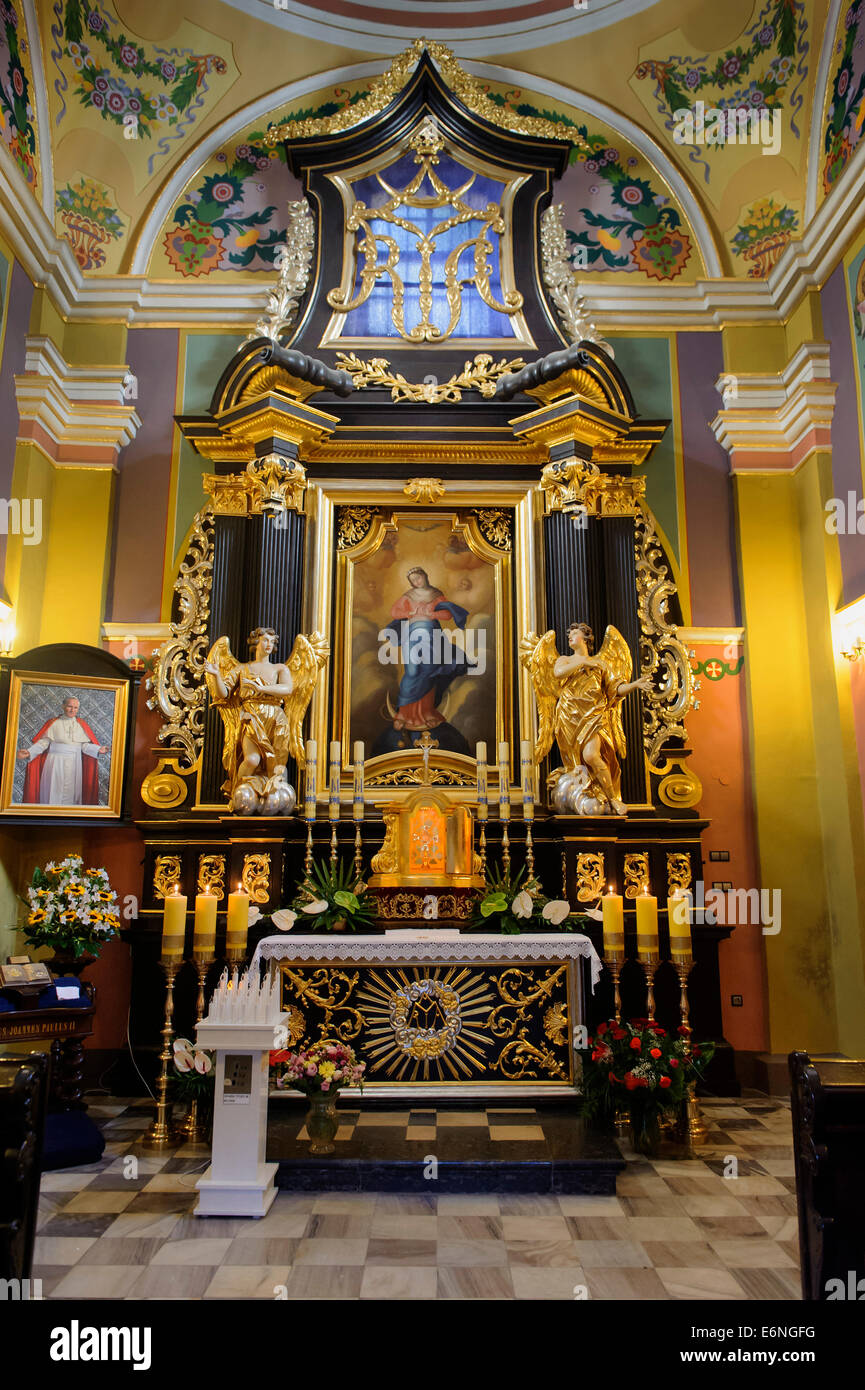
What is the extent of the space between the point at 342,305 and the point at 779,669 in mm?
5127

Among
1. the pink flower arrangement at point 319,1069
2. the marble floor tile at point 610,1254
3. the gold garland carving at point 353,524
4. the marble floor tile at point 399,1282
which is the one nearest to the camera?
the marble floor tile at point 399,1282

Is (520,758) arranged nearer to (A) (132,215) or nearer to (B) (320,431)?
(B) (320,431)

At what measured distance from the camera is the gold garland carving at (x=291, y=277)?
888 cm

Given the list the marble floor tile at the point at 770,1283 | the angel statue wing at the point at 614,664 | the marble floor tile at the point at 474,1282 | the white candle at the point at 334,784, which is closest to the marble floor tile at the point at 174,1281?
the marble floor tile at the point at 474,1282

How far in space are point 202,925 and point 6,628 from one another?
3.24m

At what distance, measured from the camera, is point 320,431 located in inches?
338

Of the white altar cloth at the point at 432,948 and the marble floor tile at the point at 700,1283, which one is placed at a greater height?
the white altar cloth at the point at 432,948

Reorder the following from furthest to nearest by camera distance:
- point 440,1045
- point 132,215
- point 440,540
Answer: point 132,215
point 440,540
point 440,1045

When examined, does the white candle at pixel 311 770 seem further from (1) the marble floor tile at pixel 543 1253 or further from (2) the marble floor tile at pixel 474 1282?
(2) the marble floor tile at pixel 474 1282

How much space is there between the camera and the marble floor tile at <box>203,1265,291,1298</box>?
386cm

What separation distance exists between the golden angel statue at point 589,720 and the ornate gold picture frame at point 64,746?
3.52 meters

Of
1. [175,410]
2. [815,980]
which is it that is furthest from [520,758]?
[175,410]
